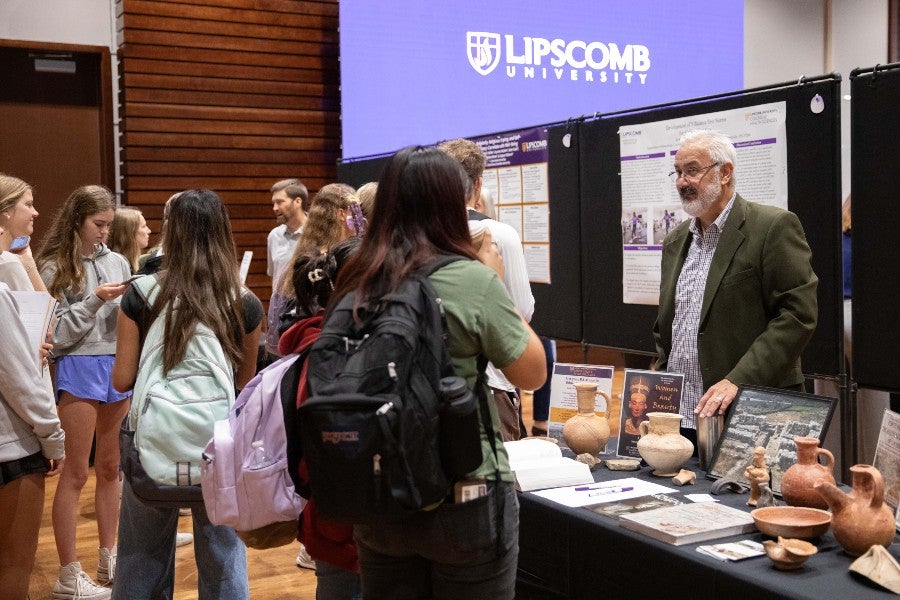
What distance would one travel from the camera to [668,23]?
854cm

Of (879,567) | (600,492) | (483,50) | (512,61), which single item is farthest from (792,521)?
(512,61)

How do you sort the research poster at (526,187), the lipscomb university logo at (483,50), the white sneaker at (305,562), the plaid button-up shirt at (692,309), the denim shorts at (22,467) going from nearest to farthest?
1. the denim shorts at (22,467)
2. the plaid button-up shirt at (692,309)
3. the white sneaker at (305,562)
4. the research poster at (526,187)
5. the lipscomb university logo at (483,50)

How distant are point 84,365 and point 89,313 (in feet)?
0.70

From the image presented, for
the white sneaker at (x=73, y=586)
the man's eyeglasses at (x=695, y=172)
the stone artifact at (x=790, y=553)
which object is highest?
the man's eyeglasses at (x=695, y=172)

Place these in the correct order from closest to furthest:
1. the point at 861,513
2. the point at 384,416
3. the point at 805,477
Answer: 1. the point at 384,416
2. the point at 861,513
3. the point at 805,477

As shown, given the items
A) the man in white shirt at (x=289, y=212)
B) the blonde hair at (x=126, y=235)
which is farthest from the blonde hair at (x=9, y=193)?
the man in white shirt at (x=289, y=212)

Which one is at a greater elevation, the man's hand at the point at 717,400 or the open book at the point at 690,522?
the man's hand at the point at 717,400

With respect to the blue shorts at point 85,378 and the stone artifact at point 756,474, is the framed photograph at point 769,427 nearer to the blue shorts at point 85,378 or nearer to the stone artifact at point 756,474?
the stone artifact at point 756,474

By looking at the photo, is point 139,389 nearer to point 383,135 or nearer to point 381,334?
point 381,334

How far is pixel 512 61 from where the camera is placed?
26.1 feet

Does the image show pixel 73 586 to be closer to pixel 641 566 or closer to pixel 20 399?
pixel 20 399

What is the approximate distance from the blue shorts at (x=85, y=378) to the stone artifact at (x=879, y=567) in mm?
2907

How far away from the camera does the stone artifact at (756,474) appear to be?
2.16 metres

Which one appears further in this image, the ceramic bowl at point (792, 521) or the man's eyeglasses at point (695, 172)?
the man's eyeglasses at point (695, 172)
